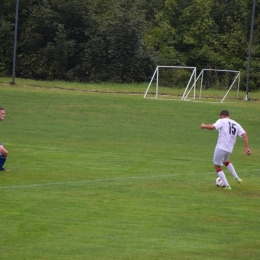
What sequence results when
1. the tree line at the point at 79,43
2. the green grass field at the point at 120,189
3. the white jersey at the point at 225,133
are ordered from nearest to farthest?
the green grass field at the point at 120,189 < the white jersey at the point at 225,133 < the tree line at the point at 79,43

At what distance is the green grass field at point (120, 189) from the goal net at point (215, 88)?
7729 mm

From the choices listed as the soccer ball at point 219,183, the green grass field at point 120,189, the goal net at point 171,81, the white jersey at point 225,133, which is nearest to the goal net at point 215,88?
the goal net at point 171,81

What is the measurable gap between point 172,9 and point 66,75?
17.0 m

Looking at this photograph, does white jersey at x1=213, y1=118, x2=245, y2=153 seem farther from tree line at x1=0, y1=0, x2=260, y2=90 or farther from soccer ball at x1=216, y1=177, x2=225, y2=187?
tree line at x1=0, y1=0, x2=260, y2=90

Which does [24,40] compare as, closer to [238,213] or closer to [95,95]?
[95,95]

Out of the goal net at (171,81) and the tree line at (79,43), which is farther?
the tree line at (79,43)

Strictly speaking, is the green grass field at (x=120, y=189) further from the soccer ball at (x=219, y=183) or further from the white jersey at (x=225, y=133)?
the white jersey at (x=225, y=133)

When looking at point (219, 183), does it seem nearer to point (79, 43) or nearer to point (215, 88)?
point (215, 88)

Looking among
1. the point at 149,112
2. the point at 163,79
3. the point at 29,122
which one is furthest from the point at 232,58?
the point at 29,122

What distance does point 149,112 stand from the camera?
130 feet

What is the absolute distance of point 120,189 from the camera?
59.5 feet

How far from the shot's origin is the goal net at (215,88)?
4709 centimetres

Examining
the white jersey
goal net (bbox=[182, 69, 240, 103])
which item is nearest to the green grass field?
the white jersey

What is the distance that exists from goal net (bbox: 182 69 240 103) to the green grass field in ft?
25.4
